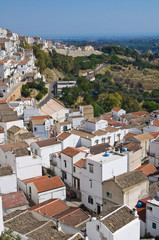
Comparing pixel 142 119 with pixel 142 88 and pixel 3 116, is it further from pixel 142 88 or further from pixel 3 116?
pixel 142 88

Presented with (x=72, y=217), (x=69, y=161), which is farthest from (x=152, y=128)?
(x=72, y=217)

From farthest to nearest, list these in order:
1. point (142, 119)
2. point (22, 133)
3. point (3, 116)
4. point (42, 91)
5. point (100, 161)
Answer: point (42, 91) → point (142, 119) → point (3, 116) → point (22, 133) → point (100, 161)

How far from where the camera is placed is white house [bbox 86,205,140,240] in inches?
513

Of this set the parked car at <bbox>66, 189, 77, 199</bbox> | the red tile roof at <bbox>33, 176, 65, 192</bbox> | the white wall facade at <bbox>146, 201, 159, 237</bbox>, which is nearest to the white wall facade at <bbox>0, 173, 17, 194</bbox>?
the red tile roof at <bbox>33, 176, 65, 192</bbox>

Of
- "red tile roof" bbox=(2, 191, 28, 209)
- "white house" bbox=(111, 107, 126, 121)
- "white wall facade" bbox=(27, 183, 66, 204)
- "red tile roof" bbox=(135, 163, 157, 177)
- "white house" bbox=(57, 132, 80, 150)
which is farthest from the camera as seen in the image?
"white house" bbox=(111, 107, 126, 121)

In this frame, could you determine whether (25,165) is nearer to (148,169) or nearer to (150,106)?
(148,169)

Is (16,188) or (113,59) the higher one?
(113,59)

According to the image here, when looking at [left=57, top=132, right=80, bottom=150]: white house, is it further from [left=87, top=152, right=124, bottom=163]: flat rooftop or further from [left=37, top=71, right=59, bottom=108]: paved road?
[left=37, top=71, right=59, bottom=108]: paved road

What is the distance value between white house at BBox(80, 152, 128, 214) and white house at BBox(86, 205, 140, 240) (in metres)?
4.49

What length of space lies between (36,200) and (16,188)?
5.66ft

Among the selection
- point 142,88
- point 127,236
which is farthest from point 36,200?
point 142,88

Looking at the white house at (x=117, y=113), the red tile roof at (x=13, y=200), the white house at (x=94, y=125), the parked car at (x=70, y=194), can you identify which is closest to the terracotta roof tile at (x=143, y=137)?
the white house at (x=94, y=125)

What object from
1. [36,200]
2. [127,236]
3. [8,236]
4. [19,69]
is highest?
[19,69]

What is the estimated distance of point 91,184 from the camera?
19.3 m
